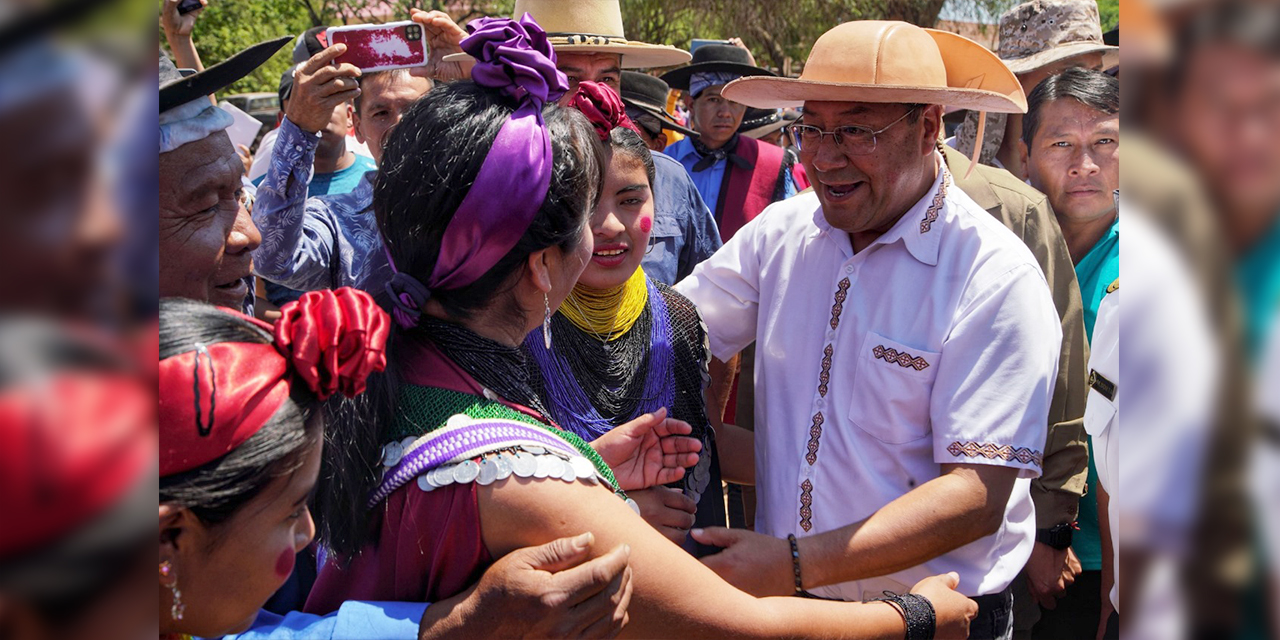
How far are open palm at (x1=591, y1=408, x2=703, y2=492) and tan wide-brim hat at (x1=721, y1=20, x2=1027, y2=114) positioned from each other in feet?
3.17

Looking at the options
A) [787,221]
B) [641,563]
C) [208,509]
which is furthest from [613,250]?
[208,509]

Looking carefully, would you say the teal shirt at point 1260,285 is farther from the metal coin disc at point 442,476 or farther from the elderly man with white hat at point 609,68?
the elderly man with white hat at point 609,68

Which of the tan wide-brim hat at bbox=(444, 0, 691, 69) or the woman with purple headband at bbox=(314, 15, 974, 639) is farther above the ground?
the tan wide-brim hat at bbox=(444, 0, 691, 69)

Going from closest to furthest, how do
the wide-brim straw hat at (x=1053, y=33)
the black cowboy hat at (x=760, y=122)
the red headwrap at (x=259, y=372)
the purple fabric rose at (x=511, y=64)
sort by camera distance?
1. the red headwrap at (x=259, y=372)
2. the purple fabric rose at (x=511, y=64)
3. the wide-brim straw hat at (x=1053, y=33)
4. the black cowboy hat at (x=760, y=122)

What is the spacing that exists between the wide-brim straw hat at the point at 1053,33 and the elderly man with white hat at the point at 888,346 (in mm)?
1936

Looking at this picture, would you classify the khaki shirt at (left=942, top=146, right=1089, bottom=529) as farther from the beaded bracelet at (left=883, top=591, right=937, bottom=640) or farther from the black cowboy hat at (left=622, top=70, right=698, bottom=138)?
the black cowboy hat at (left=622, top=70, right=698, bottom=138)

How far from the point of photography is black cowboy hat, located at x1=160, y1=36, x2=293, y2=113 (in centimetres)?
185

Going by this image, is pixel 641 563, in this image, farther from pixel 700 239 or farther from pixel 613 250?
pixel 700 239

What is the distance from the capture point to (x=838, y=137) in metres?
2.54

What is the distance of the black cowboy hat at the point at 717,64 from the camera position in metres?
6.89

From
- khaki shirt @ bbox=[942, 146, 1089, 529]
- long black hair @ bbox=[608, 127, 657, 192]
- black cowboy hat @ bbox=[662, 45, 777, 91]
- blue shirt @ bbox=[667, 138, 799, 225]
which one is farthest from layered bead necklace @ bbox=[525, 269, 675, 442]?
black cowboy hat @ bbox=[662, 45, 777, 91]

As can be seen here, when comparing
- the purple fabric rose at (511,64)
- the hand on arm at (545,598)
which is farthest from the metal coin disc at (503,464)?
the purple fabric rose at (511,64)

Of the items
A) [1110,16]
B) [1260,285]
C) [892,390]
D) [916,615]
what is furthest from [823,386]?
[1110,16]

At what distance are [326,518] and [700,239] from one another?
2542 millimetres
